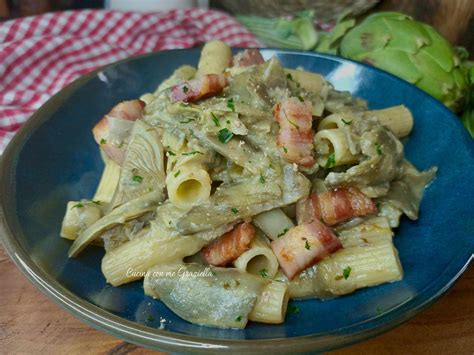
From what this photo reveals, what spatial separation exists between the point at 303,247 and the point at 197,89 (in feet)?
1.43

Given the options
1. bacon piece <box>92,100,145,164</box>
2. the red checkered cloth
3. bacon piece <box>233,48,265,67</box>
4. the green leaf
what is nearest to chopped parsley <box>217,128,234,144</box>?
bacon piece <box>92,100,145,164</box>

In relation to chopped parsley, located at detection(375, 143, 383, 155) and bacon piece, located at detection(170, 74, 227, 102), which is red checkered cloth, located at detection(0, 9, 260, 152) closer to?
bacon piece, located at detection(170, 74, 227, 102)

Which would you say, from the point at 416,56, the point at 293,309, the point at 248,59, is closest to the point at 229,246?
the point at 293,309

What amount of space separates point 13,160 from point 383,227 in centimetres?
81

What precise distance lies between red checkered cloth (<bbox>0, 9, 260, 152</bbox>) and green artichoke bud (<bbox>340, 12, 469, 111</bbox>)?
54cm

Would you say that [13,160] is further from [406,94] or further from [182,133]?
[406,94]

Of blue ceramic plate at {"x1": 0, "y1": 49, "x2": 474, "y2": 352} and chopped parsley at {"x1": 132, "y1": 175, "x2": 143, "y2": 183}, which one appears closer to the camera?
blue ceramic plate at {"x1": 0, "y1": 49, "x2": 474, "y2": 352}

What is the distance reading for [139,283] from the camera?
1.19 meters

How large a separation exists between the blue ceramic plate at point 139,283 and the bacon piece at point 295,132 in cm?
29

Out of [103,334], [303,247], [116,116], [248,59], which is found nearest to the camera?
[303,247]

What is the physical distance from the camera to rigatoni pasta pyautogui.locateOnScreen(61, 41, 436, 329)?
112 cm

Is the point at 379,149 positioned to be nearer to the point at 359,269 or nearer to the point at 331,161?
the point at 331,161

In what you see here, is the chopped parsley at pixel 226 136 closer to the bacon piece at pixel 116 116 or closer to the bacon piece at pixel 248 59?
the bacon piece at pixel 116 116

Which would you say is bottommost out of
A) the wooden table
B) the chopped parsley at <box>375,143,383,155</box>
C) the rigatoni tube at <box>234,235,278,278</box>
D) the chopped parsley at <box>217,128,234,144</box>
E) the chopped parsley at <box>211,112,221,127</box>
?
the wooden table
